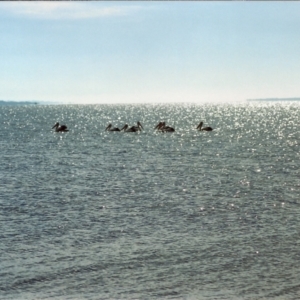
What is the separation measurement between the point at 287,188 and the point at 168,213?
1007 centimetres

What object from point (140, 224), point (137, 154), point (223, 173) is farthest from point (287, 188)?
point (137, 154)

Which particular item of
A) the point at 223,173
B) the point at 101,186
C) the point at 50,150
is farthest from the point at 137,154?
the point at 101,186

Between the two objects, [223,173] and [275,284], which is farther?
[223,173]

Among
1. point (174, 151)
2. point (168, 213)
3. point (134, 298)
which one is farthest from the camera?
point (174, 151)

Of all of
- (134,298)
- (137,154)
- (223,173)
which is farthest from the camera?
(137,154)

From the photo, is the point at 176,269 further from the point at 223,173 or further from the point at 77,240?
the point at 223,173

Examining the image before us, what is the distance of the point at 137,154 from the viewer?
5559 centimetres

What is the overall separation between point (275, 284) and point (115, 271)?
176 inches

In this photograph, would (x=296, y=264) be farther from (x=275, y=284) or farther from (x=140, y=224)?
(x=140, y=224)

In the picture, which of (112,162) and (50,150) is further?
(50,150)

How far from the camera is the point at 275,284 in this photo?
55.0 feet

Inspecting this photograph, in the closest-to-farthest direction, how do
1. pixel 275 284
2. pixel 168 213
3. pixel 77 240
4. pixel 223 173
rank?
pixel 275 284 < pixel 77 240 < pixel 168 213 < pixel 223 173

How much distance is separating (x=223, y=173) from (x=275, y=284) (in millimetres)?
24288

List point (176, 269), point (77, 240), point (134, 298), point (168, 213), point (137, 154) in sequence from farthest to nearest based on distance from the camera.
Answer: point (137, 154) → point (168, 213) → point (77, 240) → point (176, 269) → point (134, 298)
